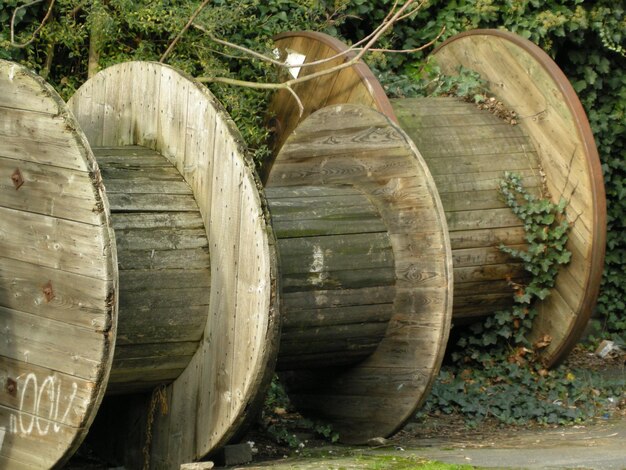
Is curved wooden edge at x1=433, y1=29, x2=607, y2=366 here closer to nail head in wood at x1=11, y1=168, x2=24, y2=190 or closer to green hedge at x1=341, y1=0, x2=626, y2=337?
green hedge at x1=341, y1=0, x2=626, y2=337

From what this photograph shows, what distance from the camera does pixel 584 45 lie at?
837 centimetres

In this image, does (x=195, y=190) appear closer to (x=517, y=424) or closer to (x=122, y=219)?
(x=122, y=219)

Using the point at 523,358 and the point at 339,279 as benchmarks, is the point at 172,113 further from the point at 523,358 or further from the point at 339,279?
the point at 523,358

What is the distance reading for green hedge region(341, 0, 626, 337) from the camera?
8.03 m

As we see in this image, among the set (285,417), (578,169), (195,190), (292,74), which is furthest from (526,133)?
(195,190)

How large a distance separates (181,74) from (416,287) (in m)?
1.54

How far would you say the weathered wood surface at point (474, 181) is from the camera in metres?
6.75

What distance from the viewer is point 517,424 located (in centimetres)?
635

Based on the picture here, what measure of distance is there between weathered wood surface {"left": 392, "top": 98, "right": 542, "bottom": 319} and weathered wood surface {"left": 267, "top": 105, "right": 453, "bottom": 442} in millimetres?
1013

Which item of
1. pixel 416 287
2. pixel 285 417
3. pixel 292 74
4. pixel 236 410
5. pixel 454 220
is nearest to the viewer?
pixel 236 410

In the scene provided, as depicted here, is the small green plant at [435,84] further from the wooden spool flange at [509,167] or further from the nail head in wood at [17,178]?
the nail head in wood at [17,178]

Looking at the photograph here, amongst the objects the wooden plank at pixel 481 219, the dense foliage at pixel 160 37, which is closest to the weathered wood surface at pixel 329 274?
the wooden plank at pixel 481 219

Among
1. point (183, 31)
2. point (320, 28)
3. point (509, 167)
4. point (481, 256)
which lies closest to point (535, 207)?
point (509, 167)

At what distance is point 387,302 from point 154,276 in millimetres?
1310
